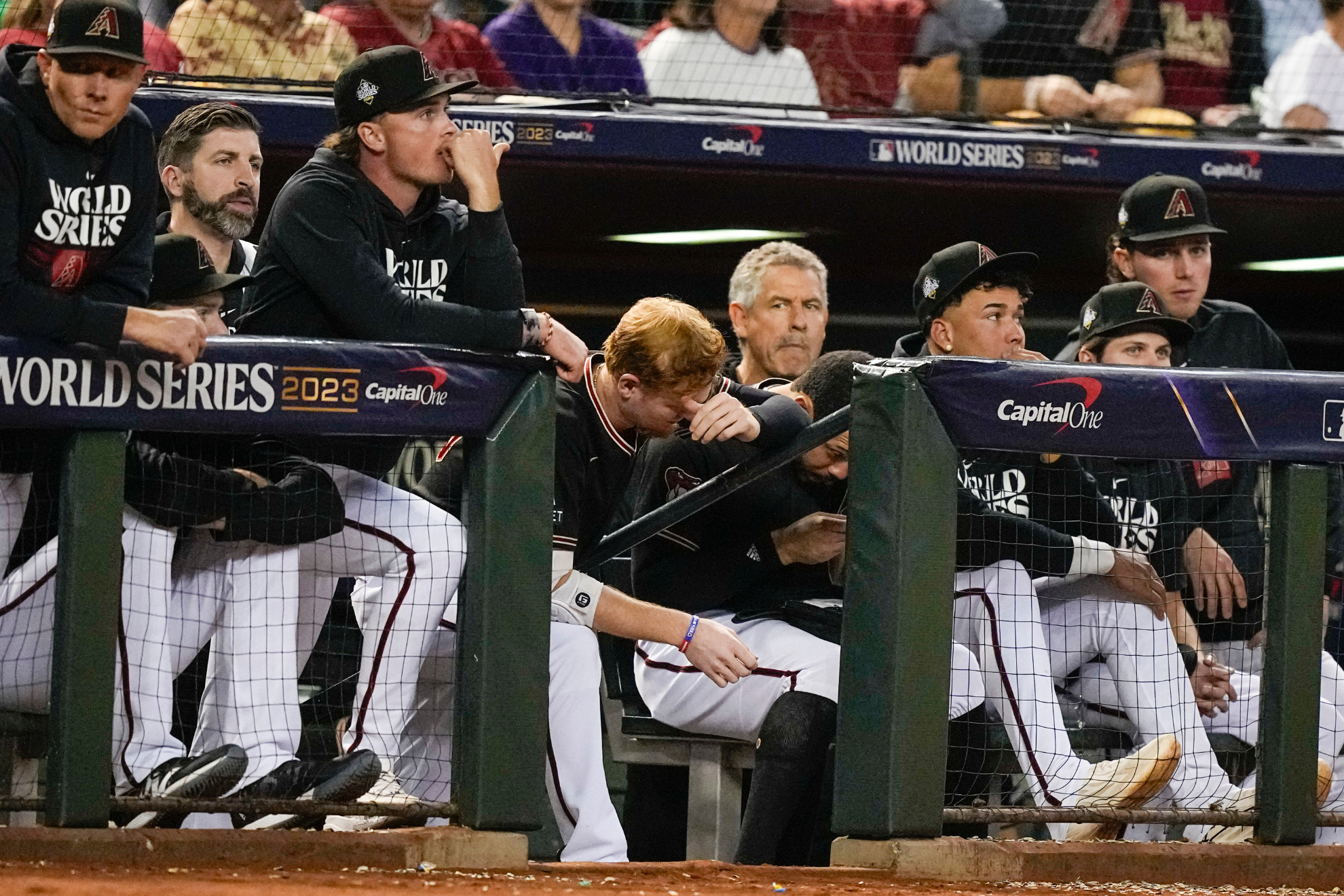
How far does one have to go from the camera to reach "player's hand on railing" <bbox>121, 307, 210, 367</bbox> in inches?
121

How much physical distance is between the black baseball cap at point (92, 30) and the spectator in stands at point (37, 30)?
1.79m

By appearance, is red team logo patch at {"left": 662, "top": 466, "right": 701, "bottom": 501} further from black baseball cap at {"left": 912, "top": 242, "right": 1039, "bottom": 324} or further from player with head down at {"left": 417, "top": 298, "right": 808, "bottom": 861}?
black baseball cap at {"left": 912, "top": 242, "right": 1039, "bottom": 324}

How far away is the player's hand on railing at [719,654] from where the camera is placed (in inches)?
141

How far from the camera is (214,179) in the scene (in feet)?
13.9

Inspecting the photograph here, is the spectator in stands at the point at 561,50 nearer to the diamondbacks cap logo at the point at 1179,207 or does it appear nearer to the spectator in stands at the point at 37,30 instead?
the spectator in stands at the point at 37,30

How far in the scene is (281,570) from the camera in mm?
3283

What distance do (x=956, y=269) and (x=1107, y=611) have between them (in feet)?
3.27

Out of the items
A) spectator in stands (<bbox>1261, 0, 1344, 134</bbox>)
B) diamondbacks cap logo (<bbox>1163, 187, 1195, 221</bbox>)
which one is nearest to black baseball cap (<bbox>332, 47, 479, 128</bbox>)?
diamondbacks cap logo (<bbox>1163, 187, 1195, 221</bbox>)

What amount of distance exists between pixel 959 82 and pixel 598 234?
55.6 inches

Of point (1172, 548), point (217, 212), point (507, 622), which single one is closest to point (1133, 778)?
point (1172, 548)

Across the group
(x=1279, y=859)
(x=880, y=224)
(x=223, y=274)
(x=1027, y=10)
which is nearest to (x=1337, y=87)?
(x=1027, y=10)

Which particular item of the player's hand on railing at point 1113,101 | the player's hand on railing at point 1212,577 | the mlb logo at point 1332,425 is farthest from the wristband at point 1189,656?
the player's hand on railing at point 1113,101

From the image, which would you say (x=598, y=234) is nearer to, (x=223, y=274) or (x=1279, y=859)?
(x=223, y=274)

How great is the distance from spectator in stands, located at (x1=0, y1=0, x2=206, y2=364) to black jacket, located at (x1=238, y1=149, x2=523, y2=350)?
0.86 feet
